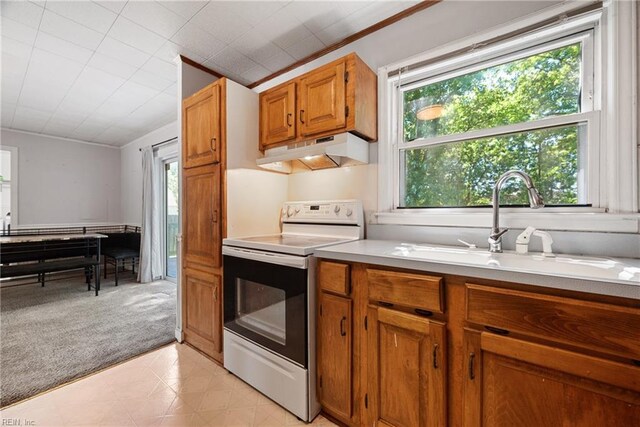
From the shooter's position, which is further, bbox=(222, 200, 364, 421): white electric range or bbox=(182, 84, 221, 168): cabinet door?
bbox=(182, 84, 221, 168): cabinet door

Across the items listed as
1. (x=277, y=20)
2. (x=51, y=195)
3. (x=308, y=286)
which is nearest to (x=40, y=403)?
(x=308, y=286)

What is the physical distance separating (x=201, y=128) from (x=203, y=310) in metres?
1.40

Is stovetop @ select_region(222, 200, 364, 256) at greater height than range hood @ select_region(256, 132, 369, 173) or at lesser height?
lesser

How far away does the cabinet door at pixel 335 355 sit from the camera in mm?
1305

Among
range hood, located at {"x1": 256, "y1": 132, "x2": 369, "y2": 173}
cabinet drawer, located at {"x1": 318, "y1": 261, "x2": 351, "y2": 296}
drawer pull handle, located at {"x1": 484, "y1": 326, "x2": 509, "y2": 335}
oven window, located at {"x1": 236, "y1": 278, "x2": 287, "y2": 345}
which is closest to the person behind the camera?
drawer pull handle, located at {"x1": 484, "y1": 326, "x2": 509, "y2": 335}

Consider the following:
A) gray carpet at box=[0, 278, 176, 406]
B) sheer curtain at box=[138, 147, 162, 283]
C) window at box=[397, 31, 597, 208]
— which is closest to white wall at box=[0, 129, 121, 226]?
gray carpet at box=[0, 278, 176, 406]

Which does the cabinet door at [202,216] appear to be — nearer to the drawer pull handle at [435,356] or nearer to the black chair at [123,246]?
the drawer pull handle at [435,356]

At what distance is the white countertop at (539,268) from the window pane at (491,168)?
0.37 metres

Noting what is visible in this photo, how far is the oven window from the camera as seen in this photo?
5.00 feet

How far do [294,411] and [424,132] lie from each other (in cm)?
186

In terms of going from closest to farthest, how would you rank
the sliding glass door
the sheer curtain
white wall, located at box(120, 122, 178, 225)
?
1. the sheer curtain
2. the sliding glass door
3. white wall, located at box(120, 122, 178, 225)

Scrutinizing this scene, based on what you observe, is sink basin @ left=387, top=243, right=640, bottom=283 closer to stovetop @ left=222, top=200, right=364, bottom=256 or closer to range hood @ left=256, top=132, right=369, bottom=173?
stovetop @ left=222, top=200, right=364, bottom=256

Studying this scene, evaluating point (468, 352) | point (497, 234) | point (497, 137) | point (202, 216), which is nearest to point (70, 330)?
point (202, 216)

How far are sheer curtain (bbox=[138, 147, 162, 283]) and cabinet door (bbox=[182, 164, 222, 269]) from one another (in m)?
2.55
